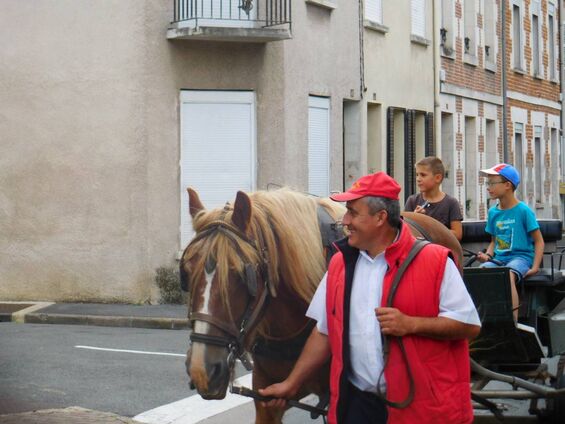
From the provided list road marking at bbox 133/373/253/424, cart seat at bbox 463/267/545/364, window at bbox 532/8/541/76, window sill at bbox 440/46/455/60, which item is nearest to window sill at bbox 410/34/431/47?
window sill at bbox 440/46/455/60

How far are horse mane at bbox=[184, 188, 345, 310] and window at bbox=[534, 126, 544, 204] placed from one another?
35.1m

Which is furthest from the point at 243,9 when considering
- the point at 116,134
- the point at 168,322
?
the point at 168,322

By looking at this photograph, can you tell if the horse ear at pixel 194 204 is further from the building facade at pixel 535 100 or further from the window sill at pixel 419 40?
the building facade at pixel 535 100

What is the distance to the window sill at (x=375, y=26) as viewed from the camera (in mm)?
24672

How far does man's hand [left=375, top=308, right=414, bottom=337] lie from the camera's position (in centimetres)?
488

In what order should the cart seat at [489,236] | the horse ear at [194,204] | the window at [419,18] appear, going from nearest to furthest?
the horse ear at [194,204], the cart seat at [489,236], the window at [419,18]

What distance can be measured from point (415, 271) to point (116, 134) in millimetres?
15458

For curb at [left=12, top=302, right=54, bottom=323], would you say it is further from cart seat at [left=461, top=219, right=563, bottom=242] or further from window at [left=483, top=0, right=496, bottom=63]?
window at [left=483, top=0, right=496, bottom=63]

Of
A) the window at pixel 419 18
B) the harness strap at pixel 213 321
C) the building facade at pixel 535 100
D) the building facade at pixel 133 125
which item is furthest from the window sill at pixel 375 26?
the harness strap at pixel 213 321

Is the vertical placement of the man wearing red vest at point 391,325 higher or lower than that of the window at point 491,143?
lower

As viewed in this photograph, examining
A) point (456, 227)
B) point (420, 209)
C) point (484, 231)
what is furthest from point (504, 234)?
point (484, 231)

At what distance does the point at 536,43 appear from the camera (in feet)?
134

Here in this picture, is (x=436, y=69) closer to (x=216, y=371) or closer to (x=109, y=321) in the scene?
(x=109, y=321)

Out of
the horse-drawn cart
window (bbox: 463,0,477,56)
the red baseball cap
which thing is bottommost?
the horse-drawn cart
